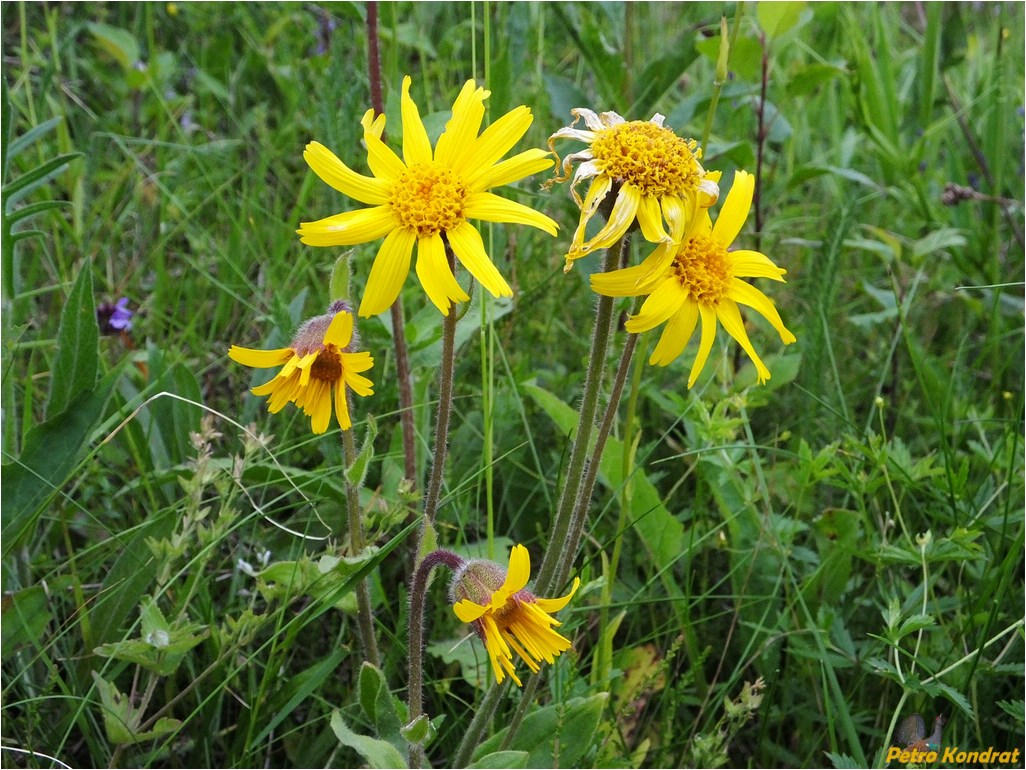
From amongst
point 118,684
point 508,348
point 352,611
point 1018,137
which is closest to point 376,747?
point 352,611

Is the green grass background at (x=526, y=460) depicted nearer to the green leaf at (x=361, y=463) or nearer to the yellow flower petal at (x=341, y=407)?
the green leaf at (x=361, y=463)

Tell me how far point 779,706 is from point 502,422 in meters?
0.99

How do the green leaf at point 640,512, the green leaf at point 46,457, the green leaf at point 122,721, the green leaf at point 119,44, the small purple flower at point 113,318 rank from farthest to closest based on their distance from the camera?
1. the green leaf at point 119,44
2. the small purple flower at point 113,318
3. the green leaf at point 640,512
4. the green leaf at point 46,457
5. the green leaf at point 122,721

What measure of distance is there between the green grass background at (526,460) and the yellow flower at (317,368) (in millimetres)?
280

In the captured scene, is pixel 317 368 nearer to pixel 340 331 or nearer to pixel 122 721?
pixel 340 331

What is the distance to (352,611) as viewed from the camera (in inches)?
76.6

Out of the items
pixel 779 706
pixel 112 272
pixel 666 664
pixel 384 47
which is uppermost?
pixel 384 47

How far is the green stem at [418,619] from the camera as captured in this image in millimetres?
1631

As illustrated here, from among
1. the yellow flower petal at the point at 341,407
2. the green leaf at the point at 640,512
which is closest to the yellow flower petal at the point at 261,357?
the yellow flower petal at the point at 341,407

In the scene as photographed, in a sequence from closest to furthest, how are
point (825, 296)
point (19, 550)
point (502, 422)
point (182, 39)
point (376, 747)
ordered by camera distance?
point (376, 747) → point (19, 550) → point (502, 422) → point (825, 296) → point (182, 39)

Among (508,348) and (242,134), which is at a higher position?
(242,134)

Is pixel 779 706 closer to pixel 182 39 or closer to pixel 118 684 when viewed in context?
pixel 118 684

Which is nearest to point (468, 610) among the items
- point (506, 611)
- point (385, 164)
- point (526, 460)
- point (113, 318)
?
point (506, 611)

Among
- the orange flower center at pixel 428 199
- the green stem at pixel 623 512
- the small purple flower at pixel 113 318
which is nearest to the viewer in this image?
the orange flower center at pixel 428 199
